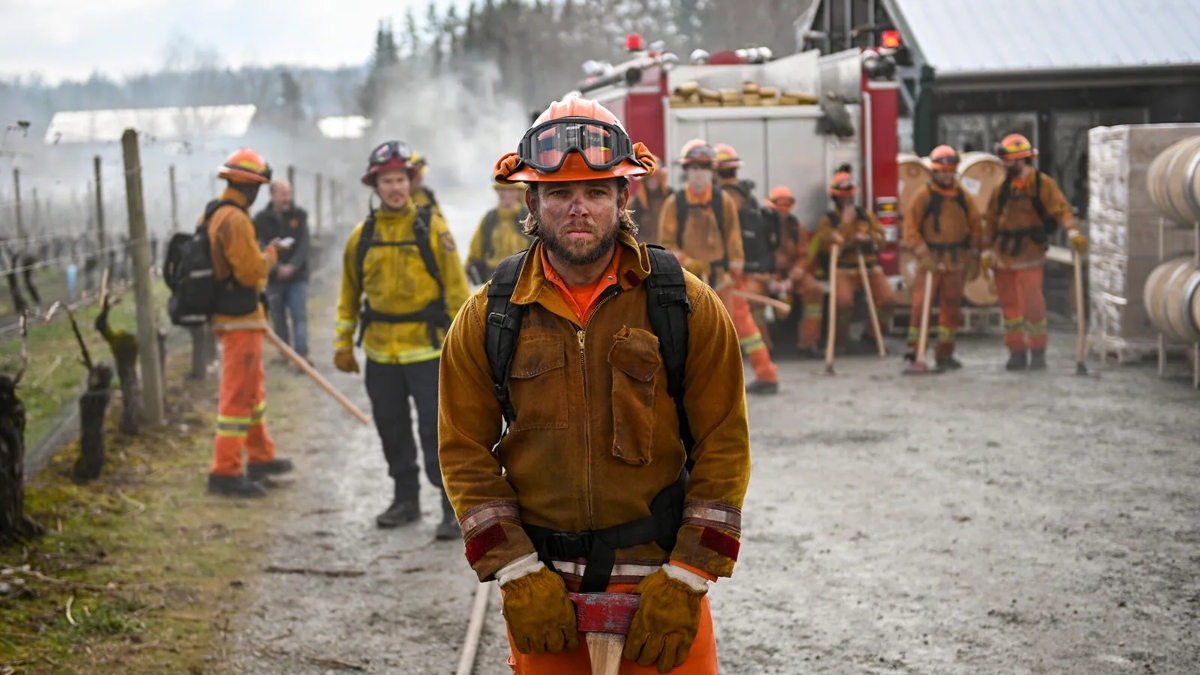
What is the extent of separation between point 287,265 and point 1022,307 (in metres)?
6.72

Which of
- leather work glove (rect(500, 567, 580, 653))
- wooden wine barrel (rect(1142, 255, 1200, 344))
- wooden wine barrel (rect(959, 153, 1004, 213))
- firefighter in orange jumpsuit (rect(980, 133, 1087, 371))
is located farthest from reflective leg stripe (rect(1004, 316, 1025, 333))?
leather work glove (rect(500, 567, 580, 653))

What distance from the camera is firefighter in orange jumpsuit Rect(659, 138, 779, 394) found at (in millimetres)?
10953

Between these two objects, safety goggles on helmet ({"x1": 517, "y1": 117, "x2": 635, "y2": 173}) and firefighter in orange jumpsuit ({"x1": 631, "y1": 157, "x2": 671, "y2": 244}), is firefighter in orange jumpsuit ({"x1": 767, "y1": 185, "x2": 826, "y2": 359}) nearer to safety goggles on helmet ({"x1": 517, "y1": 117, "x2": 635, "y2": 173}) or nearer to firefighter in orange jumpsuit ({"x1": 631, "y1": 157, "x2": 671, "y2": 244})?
firefighter in orange jumpsuit ({"x1": 631, "y1": 157, "x2": 671, "y2": 244})

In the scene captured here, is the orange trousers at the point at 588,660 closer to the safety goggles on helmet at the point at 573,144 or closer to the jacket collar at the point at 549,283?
the jacket collar at the point at 549,283

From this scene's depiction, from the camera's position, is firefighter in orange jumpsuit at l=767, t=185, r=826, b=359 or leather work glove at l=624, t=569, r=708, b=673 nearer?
leather work glove at l=624, t=569, r=708, b=673

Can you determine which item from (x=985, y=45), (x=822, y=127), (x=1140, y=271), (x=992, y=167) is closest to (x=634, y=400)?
(x=1140, y=271)

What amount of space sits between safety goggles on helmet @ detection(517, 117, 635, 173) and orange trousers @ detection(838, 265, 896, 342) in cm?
1045

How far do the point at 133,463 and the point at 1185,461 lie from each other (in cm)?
645

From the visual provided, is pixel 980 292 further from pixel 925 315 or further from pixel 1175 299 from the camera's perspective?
pixel 1175 299

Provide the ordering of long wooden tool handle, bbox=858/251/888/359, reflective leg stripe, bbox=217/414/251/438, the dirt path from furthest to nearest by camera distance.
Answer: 1. long wooden tool handle, bbox=858/251/888/359
2. reflective leg stripe, bbox=217/414/251/438
3. the dirt path

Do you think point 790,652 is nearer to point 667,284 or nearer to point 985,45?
point 667,284

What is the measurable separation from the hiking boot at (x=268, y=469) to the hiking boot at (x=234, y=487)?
1.39 ft

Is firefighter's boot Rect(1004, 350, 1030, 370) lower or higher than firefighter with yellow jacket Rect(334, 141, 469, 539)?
lower

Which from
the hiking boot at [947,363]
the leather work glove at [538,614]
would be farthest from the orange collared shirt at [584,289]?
the hiking boot at [947,363]
